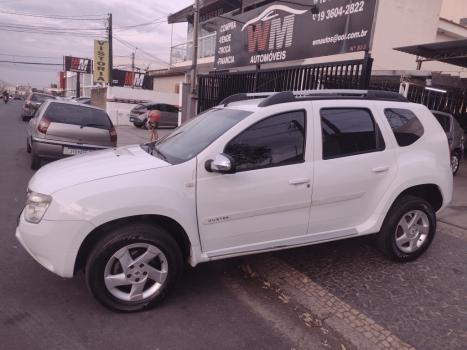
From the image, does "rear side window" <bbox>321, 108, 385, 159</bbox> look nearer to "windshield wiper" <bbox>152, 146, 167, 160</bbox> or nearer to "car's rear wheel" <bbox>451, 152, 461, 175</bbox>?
"windshield wiper" <bbox>152, 146, 167, 160</bbox>

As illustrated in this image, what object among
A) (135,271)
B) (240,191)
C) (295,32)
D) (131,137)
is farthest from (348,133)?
(131,137)

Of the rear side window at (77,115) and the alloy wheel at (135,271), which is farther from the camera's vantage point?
the rear side window at (77,115)

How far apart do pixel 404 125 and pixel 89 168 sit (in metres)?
3.24

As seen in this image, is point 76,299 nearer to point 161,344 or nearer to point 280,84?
point 161,344

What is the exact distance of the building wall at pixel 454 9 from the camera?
19062 mm

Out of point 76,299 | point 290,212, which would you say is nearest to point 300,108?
point 290,212

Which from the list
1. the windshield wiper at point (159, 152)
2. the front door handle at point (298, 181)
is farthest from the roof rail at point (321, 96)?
the windshield wiper at point (159, 152)

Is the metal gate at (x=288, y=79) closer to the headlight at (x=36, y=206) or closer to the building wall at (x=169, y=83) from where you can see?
the headlight at (x=36, y=206)

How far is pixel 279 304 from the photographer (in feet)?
11.3

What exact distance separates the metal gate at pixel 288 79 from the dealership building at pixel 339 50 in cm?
2

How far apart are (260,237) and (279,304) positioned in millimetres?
622

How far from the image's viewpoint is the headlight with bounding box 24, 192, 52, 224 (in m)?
2.99

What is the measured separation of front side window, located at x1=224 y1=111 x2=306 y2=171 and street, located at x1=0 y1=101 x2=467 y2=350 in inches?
49.1

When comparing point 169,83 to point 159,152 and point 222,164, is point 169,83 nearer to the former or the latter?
point 159,152
